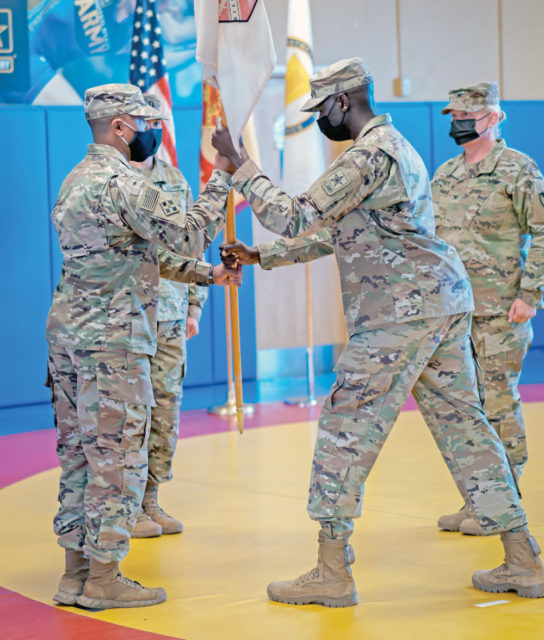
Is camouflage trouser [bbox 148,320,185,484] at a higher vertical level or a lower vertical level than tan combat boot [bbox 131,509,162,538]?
higher

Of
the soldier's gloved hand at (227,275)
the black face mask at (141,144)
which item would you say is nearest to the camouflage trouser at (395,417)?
the soldier's gloved hand at (227,275)

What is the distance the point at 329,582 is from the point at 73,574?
0.87 metres

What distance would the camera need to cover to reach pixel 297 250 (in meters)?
3.58

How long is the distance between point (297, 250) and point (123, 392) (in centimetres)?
87

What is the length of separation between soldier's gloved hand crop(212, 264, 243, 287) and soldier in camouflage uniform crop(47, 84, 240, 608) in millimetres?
449

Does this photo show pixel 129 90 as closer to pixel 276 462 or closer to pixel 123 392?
pixel 123 392

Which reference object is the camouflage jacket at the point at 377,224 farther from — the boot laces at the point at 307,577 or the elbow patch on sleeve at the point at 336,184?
the boot laces at the point at 307,577

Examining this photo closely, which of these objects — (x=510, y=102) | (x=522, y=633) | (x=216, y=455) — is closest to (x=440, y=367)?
(x=522, y=633)

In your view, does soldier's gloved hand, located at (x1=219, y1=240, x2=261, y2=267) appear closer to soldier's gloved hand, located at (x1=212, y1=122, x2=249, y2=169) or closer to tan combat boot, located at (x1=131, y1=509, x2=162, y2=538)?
soldier's gloved hand, located at (x1=212, y1=122, x2=249, y2=169)

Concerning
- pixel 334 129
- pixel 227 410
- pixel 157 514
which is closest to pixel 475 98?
pixel 334 129

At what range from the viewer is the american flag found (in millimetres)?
6520

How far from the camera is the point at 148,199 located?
309 centimetres

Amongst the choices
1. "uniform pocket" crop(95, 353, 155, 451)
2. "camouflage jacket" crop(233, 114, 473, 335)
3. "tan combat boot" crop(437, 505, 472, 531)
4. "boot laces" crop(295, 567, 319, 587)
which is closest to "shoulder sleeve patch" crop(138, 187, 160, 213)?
"camouflage jacket" crop(233, 114, 473, 335)

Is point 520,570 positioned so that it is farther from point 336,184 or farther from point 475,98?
point 475,98
